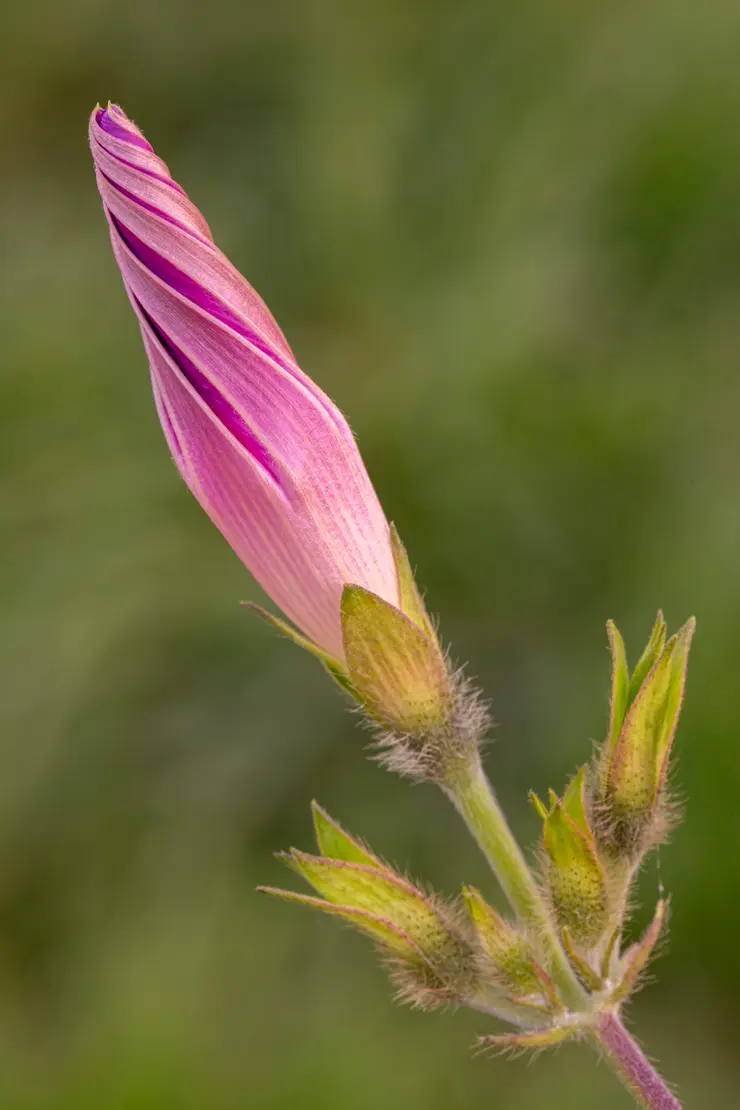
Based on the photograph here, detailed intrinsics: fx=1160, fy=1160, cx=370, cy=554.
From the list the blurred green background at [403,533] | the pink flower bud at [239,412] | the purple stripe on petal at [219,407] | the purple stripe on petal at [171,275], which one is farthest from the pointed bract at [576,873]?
the blurred green background at [403,533]

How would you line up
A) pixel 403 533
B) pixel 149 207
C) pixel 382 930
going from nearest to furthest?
pixel 149 207 < pixel 382 930 < pixel 403 533

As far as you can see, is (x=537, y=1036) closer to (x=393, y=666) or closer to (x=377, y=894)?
(x=377, y=894)

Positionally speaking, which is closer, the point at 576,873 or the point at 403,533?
the point at 576,873

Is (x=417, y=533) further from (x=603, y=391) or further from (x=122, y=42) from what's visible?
(x=122, y=42)

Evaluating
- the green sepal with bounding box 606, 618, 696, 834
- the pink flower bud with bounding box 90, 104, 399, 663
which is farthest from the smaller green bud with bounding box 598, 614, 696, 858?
the pink flower bud with bounding box 90, 104, 399, 663

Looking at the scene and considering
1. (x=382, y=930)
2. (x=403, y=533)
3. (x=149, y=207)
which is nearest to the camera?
(x=149, y=207)

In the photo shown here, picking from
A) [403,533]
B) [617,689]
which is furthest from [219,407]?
[403,533]

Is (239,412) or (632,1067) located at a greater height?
(239,412)
